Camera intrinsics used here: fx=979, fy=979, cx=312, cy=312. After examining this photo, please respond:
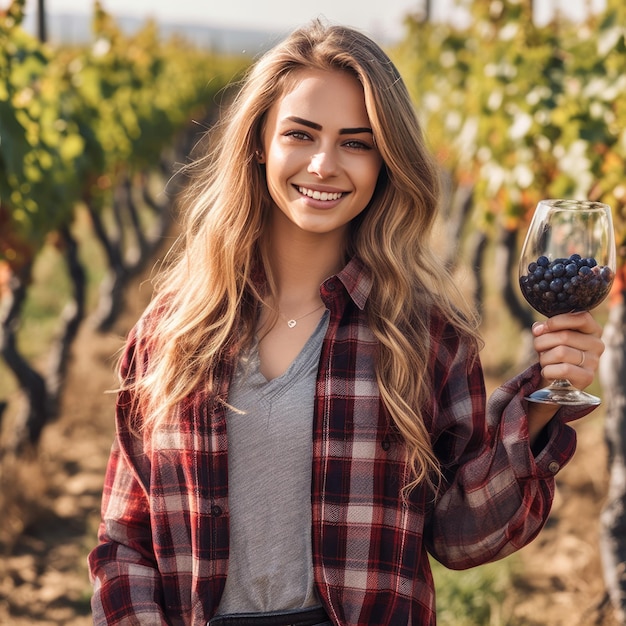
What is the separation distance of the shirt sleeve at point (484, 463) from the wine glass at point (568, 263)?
0.07 m

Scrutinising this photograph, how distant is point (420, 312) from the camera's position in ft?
6.13

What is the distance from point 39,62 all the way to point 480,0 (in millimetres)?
3139

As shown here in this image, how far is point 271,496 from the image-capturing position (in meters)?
1.78

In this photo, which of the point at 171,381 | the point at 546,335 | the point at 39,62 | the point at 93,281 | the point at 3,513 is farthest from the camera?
the point at 93,281

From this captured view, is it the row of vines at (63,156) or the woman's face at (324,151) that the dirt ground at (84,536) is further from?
the woman's face at (324,151)

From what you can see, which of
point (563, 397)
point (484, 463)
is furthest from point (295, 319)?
point (563, 397)

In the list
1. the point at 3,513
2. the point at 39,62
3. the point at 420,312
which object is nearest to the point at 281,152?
the point at 420,312

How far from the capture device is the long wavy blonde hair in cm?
178

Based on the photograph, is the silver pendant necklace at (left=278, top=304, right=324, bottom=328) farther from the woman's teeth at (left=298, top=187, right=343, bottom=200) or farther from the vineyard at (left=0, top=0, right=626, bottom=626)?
the vineyard at (left=0, top=0, right=626, bottom=626)

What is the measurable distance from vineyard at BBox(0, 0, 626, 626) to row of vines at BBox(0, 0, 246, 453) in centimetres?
1

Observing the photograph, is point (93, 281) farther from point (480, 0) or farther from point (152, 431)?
point (152, 431)

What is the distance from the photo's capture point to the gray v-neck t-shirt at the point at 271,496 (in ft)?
5.77

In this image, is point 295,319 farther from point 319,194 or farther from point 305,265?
point 319,194

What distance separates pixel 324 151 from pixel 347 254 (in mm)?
279
